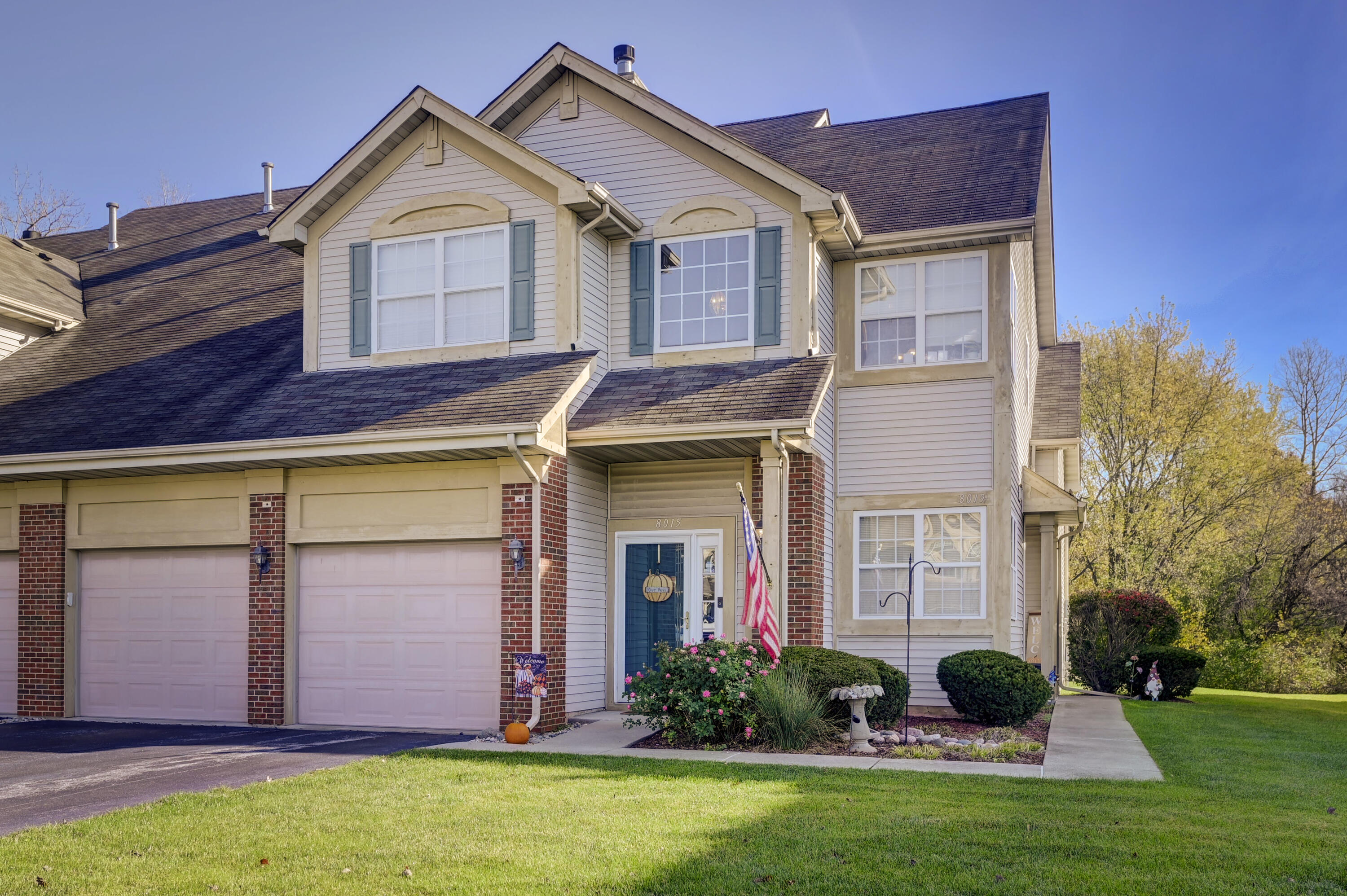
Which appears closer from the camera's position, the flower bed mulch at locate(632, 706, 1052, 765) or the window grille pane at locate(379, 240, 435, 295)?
the flower bed mulch at locate(632, 706, 1052, 765)

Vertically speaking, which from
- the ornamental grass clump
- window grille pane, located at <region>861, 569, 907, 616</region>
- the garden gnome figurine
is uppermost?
window grille pane, located at <region>861, 569, 907, 616</region>

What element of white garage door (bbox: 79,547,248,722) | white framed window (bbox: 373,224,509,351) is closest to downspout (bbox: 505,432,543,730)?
white framed window (bbox: 373,224,509,351)

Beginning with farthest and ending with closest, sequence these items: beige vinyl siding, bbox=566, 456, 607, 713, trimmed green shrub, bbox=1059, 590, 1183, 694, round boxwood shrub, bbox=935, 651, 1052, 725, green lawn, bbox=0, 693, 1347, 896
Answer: trimmed green shrub, bbox=1059, 590, 1183, 694
beige vinyl siding, bbox=566, 456, 607, 713
round boxwood shrub, bbox=935, 651, 1052, 725
green lawn, bbox=0, 693, 1347, 896

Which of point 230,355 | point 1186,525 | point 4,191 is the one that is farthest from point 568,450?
point 4,191

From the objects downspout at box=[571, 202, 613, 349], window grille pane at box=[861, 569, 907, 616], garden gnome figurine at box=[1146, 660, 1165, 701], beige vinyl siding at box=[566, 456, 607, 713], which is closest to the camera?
beige vinyl siding at box=[566, 456, 607, 713]

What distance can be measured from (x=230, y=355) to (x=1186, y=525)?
24.2 metres

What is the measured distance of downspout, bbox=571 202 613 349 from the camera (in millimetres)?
13609

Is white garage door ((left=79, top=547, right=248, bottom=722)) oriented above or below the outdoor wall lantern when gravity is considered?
below

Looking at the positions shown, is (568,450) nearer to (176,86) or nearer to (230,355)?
(230,355)

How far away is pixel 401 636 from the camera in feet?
43.9

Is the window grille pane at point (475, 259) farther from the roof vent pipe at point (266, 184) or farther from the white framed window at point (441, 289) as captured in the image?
the roof vent pipe at point (266, 184)

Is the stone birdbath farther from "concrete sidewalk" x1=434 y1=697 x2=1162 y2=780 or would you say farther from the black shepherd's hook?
the black shepherd's hook

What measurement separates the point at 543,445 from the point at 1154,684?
42.3 feet

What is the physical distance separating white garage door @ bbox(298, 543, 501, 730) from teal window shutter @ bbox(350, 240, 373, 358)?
8.69ft
